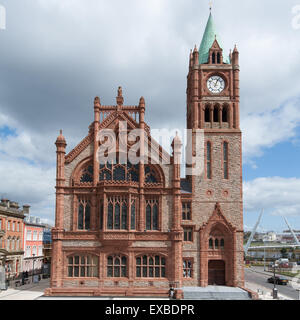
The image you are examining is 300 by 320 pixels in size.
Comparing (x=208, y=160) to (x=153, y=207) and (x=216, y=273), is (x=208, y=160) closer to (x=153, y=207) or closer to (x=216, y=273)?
(x=153, y=207)

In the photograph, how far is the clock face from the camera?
4766 cm

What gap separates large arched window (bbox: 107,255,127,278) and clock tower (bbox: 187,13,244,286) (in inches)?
351

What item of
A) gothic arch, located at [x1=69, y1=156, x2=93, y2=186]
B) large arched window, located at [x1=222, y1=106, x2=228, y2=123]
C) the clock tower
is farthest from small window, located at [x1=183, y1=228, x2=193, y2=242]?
large arched window, located at [x1=222, y1=106, x2=228, y2=123]

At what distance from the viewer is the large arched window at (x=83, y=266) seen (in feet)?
135

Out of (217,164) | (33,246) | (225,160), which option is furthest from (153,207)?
(33,246)

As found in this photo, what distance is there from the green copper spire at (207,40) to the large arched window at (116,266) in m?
27.4

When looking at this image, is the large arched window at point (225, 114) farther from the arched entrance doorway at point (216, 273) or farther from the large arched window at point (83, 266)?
the large arched window at point (83, 266)

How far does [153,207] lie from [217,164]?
9.73 meters

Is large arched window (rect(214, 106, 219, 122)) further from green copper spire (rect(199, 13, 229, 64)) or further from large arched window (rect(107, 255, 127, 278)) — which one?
large arched window (rect(107, 255, 127, 278))

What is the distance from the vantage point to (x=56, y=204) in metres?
42.2

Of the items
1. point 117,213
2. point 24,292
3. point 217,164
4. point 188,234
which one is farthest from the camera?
point 217,164

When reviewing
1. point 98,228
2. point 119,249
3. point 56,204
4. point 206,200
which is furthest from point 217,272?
point 56,204

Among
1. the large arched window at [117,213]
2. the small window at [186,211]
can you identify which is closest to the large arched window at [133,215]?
the large arched window at [117,213]

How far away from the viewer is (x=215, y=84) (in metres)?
47.8
